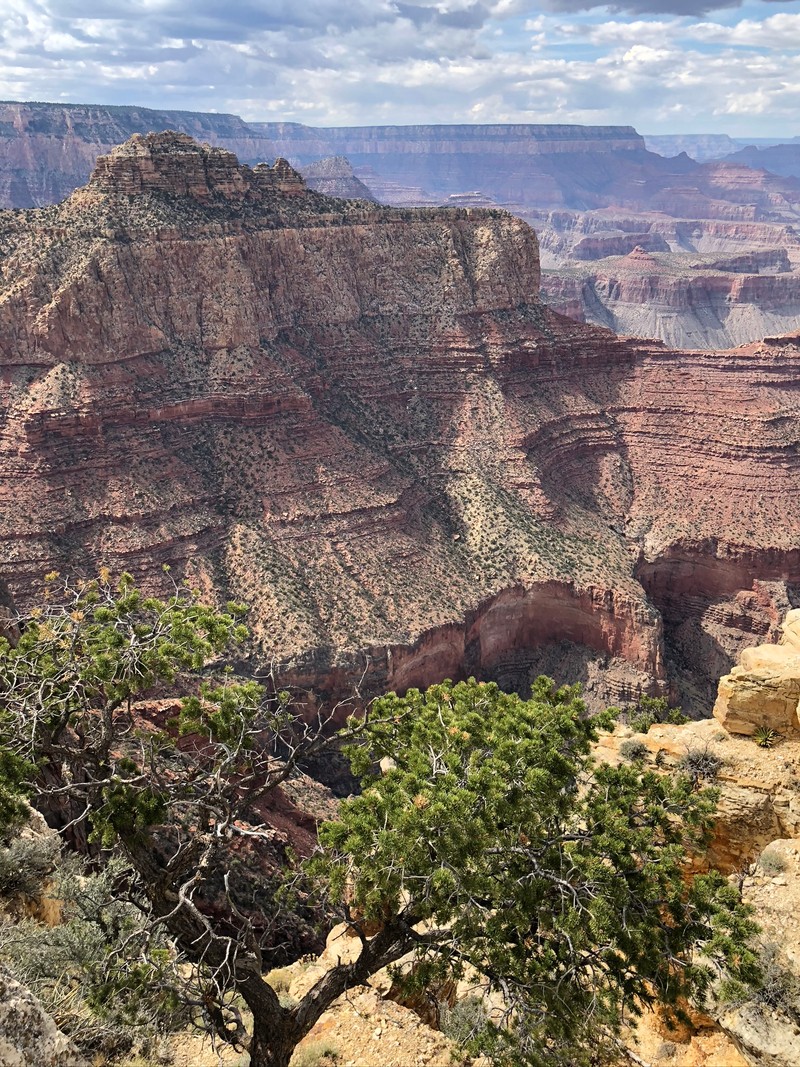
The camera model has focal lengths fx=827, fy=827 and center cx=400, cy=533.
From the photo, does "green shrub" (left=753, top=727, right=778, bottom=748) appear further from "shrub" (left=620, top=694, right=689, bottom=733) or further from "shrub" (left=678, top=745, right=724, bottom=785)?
"shrub" (left=620, top=694, right=689, bottom=733)

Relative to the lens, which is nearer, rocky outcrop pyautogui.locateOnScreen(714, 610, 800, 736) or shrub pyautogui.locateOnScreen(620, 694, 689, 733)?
rocky outcrop pyautogui.locateOnScreen(714, 610, 800, 736)

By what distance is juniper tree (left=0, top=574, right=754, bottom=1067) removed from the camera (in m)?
15.7

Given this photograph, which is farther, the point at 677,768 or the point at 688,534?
the point at 688,534

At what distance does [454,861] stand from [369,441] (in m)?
53.2

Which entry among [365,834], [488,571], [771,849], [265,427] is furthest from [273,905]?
[265,427]

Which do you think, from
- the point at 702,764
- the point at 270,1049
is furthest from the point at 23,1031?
the point at 702,764

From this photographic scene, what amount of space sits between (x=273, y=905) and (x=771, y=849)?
1575 centimetres

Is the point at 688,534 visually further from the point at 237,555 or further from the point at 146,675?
the point at 146,675

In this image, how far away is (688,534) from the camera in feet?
222

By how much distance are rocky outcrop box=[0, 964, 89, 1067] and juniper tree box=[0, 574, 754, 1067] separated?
328 centimetres

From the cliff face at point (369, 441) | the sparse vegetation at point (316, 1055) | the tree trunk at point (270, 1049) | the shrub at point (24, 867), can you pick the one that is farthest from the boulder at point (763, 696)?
the cliff face at point (369, 441)

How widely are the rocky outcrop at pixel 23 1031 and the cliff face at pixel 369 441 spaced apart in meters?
→ 37.5

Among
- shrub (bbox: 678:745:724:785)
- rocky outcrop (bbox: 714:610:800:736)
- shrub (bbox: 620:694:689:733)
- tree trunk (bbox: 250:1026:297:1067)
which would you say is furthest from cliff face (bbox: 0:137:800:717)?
tree trunk (bbox: 250:1026:297:1067)

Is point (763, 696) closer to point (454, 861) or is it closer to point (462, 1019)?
point (462, 1019)
